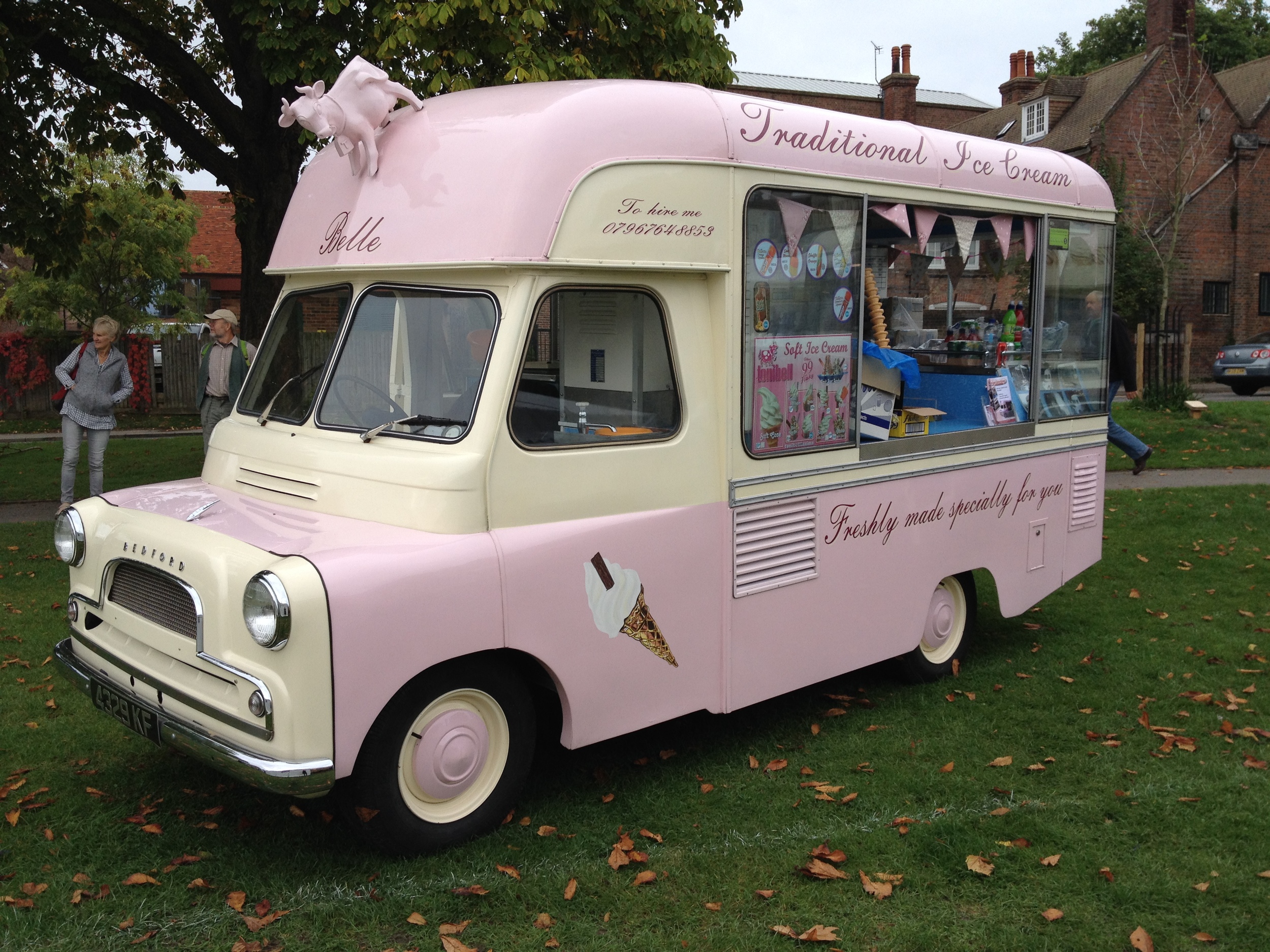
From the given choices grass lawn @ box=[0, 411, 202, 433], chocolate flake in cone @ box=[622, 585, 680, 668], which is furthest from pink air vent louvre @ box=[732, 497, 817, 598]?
grass lawn @ box=[0, 411, 202, 433]

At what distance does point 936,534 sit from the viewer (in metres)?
6.06

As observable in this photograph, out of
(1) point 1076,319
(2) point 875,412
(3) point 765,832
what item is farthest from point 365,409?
(1) point 1076,319

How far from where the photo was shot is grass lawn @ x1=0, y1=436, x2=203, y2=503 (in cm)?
1295

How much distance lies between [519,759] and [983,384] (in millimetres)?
3739

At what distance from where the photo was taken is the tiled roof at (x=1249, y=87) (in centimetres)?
3269

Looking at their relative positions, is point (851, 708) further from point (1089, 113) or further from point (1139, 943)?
point (1089, 113)

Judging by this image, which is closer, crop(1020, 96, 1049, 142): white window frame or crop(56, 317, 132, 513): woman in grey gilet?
crop(56, 317, 132, 513): woman in grey gilet

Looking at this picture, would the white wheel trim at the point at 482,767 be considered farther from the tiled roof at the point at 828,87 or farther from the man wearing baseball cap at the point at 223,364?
the tiled roof at the point at 828,87

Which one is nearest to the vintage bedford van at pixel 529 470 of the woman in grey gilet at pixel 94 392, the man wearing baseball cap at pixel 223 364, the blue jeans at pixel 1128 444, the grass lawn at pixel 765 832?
the grass lawn at pixel 765 832

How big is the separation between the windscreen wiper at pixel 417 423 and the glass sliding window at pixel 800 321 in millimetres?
1338

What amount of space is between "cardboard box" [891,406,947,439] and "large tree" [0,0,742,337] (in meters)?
4.55

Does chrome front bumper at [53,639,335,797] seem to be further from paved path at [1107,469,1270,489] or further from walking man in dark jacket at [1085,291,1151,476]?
paved path at [1107,469,1270,489]

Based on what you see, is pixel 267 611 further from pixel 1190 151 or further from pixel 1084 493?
pixel 1190 151

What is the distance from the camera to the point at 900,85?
3884 cm
